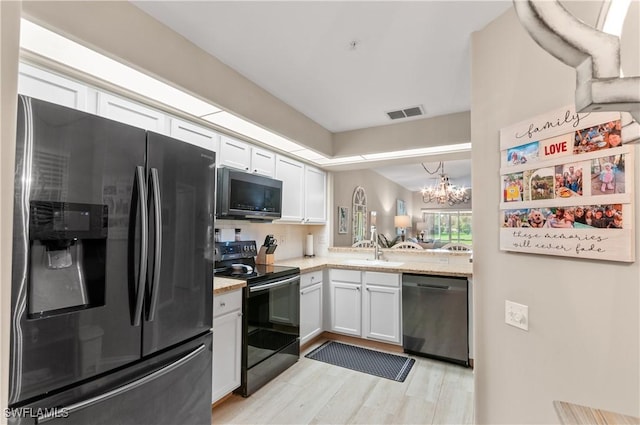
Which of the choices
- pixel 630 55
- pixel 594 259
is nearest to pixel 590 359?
pixel 594 259

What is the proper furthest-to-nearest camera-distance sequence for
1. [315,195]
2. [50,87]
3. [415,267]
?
1. [315,195]
2. [415,267]
3. [50,87]

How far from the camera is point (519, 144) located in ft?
4.81

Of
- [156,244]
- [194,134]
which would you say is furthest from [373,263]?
[156,244]

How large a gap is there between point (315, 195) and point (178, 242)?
256 centimetres

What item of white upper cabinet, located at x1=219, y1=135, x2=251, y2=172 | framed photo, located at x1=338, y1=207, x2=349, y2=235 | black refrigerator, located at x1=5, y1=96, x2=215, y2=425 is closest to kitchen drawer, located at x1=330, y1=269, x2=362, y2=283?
framed photo, located at x1=338, y1=207, x2=349, y2=235

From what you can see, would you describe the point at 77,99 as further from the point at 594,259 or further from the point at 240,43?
the point at 594,259

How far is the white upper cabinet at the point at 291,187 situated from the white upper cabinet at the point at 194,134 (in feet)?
2.97

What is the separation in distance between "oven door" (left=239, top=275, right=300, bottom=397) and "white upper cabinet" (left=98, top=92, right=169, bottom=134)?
1.37m

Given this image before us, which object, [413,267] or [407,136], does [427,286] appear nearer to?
[413,267]

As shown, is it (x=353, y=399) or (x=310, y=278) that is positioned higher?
(x=310, y=278)

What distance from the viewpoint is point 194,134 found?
2.40 metres

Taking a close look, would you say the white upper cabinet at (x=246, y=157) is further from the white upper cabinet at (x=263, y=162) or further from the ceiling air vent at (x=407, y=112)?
the ceiling air vent at (x=407, y=112)

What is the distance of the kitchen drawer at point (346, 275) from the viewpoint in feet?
11.4

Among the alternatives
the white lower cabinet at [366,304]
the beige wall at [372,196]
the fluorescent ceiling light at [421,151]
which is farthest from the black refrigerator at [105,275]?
the beige wall at [372,196]
